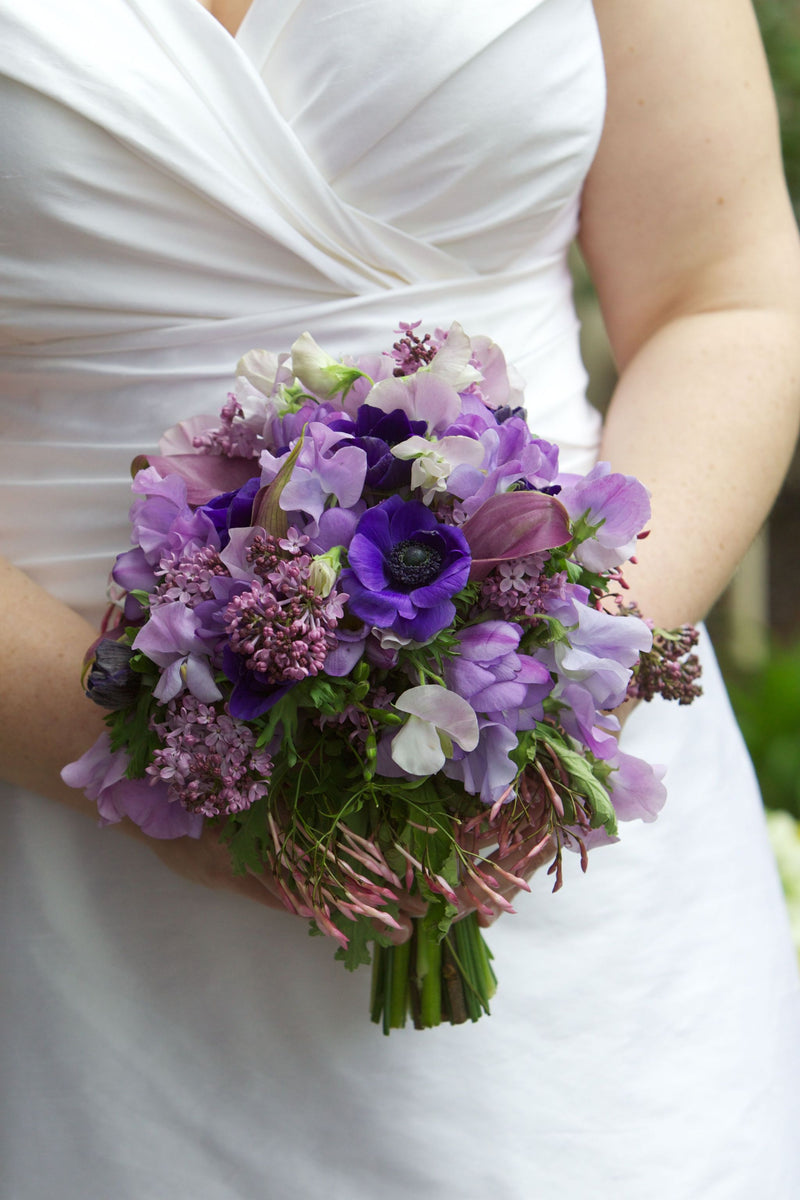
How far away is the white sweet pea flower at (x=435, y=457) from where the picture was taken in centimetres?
71

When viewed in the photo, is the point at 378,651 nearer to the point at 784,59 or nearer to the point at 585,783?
the point at 585,783

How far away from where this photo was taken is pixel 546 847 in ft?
2.92

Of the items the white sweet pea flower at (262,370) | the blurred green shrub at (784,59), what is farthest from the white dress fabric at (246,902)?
the blurred green shrub at (784,59)

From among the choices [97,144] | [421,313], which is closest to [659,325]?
[421,313]

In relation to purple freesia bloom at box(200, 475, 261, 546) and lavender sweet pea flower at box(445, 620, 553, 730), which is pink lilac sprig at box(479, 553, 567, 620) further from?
purple freesia bloom at box(200, 475, 261, 546)

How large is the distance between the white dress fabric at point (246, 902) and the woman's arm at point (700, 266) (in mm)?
96

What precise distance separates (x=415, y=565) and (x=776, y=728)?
101 inches

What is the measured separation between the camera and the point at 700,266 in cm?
129

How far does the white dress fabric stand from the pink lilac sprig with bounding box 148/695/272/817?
424 millimetres

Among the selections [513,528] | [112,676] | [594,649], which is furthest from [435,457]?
[112,676]

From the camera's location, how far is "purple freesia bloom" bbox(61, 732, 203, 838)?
82 cm

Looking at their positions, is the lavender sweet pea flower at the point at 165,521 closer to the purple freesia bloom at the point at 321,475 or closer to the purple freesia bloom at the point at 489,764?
Answer: the purple freesia bloom at the point at 321,475

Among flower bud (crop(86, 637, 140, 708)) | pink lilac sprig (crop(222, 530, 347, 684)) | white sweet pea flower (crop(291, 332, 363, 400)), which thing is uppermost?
white sweet pea flower (crop(291, 332, 363, 400))

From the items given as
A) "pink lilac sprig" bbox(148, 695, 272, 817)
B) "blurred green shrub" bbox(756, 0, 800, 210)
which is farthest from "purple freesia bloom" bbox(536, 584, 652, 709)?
"blurred green shrub" bbox(756, 0, 800, 210)
